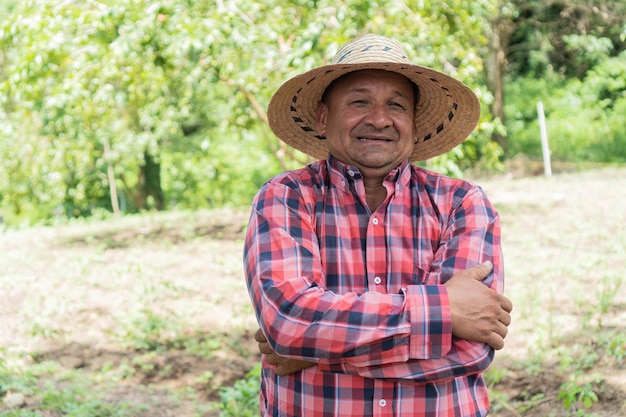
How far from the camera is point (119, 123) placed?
10.1 m

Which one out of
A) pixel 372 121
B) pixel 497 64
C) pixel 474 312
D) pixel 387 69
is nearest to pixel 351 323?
pixel 474 312

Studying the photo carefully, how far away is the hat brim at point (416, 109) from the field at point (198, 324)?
4.87 feet

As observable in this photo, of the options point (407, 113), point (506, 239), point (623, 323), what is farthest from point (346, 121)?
point (506, 239)

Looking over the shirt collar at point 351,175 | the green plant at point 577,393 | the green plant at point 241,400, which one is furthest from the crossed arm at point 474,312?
the green plant at point 241,400

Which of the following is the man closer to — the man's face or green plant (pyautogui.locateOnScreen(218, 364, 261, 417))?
the man's face

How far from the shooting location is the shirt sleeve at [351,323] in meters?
1.55

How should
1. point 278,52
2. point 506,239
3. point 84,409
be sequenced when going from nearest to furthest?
point 84,409, point 278,52, point 506,239

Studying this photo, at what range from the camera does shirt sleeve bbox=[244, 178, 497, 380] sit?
61.2 inches

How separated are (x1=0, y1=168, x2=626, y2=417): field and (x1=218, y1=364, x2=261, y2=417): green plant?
0.6 inches

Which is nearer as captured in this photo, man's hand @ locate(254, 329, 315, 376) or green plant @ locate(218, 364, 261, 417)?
man's hand @ locate(254, 329, 315, 376)

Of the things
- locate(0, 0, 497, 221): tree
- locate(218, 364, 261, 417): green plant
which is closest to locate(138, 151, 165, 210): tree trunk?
locate(0, 0, 497, 221): tree

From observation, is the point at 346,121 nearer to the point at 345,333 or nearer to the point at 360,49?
the point at 360,49

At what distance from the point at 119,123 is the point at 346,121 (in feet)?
29.0

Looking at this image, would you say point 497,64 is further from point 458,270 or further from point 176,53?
point 458,270
